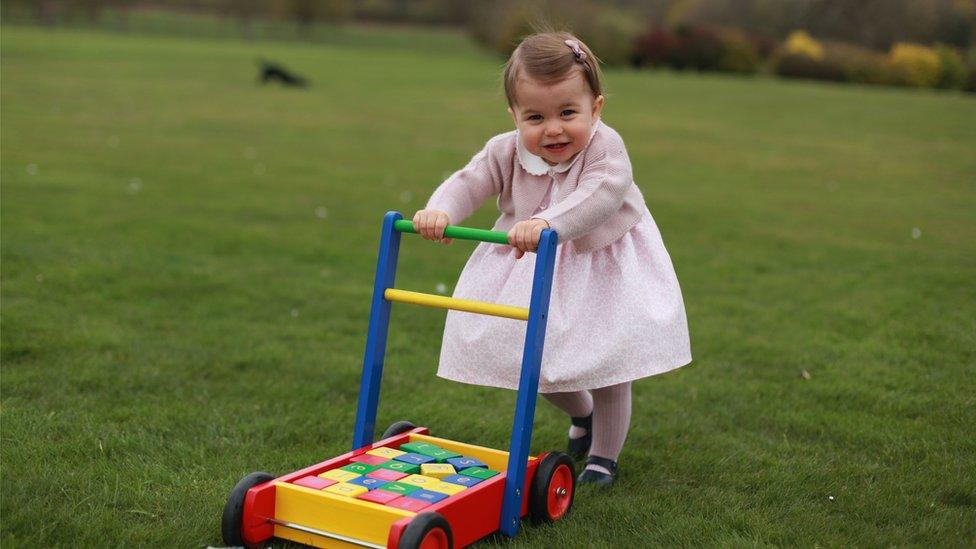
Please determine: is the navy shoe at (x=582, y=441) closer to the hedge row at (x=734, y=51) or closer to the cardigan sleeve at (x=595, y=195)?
the cardigan sleeve at (x=595, y=195)

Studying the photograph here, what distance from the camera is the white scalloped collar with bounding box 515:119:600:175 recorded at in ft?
12.0

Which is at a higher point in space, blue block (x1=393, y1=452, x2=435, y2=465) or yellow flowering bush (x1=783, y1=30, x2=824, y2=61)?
yellow flowering bush (x1=783, y1=30, x2=824, y2=61)

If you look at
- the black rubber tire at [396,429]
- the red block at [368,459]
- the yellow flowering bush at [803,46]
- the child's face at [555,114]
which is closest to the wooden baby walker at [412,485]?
the red block at [368,459]

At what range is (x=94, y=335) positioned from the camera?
17.9 feet

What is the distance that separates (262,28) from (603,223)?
5977 centimetres

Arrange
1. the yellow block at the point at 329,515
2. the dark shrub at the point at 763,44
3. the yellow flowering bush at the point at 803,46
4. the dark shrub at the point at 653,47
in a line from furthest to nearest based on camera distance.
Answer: the dark shrub at the point at 653,47, the dark shrub at the point at 763,44, the yellow flowering bush at the point at 803,46, the yellow block at the point at 329,515

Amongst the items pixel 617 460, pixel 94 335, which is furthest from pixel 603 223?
pixel 94 335

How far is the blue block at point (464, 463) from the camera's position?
3521mm

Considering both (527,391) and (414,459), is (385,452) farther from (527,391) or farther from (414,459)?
(527,391)

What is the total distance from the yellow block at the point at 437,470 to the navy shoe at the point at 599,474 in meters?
0.63

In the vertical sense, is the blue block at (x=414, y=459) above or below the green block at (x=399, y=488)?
above

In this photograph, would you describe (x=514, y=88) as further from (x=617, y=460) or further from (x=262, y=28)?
(x=262, y=28)

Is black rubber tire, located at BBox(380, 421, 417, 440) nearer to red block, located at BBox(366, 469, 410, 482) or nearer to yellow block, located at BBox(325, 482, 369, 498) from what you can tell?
red block, located at BBox(366, 469, 410, 482)

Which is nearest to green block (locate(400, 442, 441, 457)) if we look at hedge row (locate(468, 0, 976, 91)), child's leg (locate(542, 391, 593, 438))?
child's leg (locate(542, 391, 593, 438))
